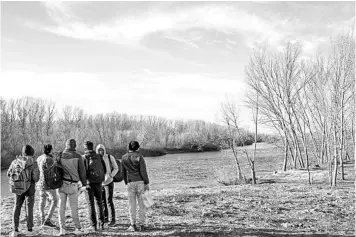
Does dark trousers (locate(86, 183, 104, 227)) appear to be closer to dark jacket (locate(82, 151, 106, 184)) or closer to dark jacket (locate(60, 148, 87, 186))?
dark jacket (locate(82, 151, 106, 184))

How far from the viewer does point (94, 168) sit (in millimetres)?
6891

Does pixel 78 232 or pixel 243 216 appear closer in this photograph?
pixel 78 232

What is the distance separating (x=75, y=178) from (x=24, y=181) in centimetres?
109

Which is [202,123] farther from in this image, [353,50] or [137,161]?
[137,161]

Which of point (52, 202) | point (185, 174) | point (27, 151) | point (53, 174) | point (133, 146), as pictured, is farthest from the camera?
point (185, 174)

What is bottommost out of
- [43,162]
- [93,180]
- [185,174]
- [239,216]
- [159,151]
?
[185,174]

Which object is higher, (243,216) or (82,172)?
(82,172)

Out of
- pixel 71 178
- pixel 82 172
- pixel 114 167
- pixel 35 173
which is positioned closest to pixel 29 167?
pixel 35 173

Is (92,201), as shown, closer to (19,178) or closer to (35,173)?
(35,173)

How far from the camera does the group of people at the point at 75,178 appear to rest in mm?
6676

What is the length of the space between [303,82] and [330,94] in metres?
9.62

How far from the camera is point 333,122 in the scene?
615 inches

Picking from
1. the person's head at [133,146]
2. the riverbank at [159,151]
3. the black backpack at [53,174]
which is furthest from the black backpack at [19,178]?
the riverbank at [159,151]

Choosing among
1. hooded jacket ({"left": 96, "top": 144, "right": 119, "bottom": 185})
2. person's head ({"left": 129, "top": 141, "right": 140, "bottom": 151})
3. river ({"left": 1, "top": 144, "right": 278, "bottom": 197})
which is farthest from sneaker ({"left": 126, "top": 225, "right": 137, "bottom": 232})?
river ({"left": 1, "top": 144, "right": 278, "bottom": 197})
